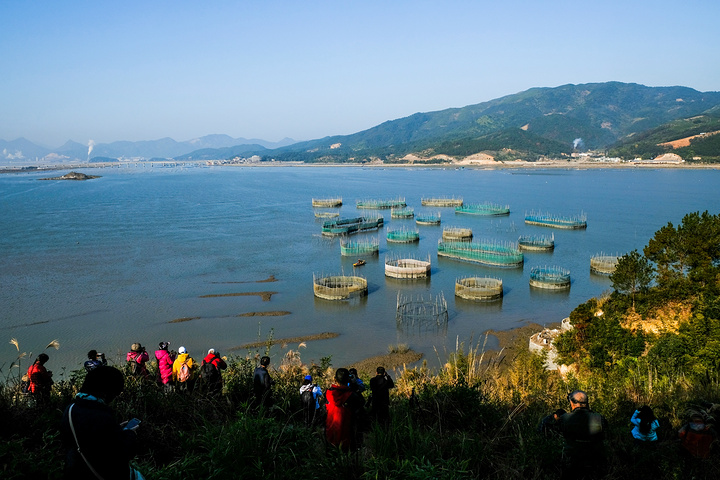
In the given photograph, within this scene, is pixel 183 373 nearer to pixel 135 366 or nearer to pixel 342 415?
pixel 135 366

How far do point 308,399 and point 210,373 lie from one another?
1417 millimetres

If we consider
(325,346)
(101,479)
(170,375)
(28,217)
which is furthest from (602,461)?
(28,217)

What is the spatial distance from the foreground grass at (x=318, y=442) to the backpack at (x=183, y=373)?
0.52m

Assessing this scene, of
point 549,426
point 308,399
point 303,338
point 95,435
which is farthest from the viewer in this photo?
point 303,338

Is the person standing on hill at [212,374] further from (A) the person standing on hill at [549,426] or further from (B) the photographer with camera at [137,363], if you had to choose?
(A) the person standing on hill at [549,426]

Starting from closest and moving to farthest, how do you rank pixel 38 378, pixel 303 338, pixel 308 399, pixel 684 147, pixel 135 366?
pixel 308 399 → pixel 38 378 → pixel 135 366 → pixel 303 338 → pixel 684 147

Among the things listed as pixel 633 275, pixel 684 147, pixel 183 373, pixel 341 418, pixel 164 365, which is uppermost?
pixel 684 147

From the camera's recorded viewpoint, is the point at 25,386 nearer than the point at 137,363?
Yes

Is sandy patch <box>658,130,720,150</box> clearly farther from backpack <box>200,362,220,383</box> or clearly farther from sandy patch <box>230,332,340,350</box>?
backpack <box>200,362,220,383</box>

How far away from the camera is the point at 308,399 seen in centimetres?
541

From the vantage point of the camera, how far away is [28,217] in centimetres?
4706

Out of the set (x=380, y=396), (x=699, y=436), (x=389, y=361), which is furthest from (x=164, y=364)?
(x=389, y=361)

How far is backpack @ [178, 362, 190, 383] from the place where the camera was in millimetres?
6211

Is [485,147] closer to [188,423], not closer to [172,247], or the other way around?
[172,247]
